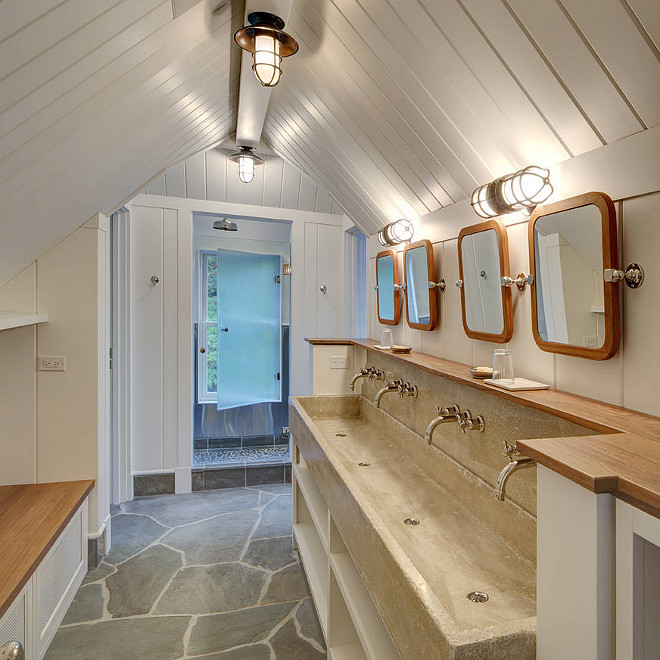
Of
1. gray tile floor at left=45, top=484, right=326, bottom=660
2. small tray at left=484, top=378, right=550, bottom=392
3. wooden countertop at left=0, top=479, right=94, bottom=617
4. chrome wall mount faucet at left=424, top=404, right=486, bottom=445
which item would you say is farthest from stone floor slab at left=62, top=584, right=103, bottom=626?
small tray at left=484, top=378, right=550, bottom=392

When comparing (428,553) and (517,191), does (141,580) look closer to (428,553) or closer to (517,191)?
(428,553)

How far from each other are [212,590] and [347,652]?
38.9 inches

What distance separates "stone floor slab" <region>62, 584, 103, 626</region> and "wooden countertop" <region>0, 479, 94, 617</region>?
1.63ft

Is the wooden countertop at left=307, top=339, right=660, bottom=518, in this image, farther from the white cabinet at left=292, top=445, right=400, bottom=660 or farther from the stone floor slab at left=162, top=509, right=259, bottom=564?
the stone floor slab at left=162, top=509, right=259, bottom=564

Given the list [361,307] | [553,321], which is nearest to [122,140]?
[553,321]

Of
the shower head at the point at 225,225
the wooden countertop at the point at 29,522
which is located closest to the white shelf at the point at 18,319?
the wooden countertop at the point at 29,522

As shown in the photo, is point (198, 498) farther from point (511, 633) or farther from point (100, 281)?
point (511, 633)

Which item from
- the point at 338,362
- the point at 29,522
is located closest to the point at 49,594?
the point at 29,522

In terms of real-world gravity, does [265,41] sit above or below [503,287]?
above

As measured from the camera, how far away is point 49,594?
6.75 ft

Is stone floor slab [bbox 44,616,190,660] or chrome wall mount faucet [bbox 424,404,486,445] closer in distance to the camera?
chrome wall mount faucet [bbox 424,404,486,445]

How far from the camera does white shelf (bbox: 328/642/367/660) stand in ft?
5.76

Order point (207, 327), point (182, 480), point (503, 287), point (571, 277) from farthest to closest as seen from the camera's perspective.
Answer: point (207, 327), point (182, 480), point (503, 287), point (571, 277)

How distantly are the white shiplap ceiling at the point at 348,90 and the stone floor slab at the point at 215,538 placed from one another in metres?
1.92
